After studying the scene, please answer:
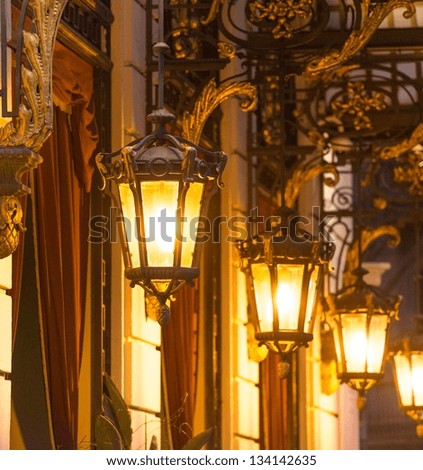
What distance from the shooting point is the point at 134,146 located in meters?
6.98

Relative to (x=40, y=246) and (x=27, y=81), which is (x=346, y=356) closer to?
(x=40, y=246)

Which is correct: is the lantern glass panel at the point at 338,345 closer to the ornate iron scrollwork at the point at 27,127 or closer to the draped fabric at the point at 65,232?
the draped fabric at the point at 65,232

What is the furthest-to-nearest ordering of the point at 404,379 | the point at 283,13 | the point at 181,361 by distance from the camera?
the point at 404,379 → the point at 181,361 → the point at 283,13

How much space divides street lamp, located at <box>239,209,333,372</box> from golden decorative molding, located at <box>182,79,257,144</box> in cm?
86

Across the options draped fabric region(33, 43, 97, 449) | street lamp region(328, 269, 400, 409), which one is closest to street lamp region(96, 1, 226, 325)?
draped fabric region(33, 43, 97, 449)

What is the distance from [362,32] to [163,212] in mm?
3174

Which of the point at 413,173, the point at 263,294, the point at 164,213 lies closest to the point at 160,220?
the point at 164,213

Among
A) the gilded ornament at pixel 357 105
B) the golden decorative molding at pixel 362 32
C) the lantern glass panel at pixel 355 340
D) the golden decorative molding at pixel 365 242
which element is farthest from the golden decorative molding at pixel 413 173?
the golden decorative molding at pixel 362 32

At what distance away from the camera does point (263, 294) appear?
31.3ft

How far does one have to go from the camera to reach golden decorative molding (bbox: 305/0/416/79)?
9.45 meters

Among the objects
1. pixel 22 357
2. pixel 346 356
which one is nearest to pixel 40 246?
pixel 22 357

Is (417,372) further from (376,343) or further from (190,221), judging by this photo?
(190,221)

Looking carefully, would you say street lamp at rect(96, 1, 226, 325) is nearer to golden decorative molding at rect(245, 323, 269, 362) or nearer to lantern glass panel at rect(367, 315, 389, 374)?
lantern glass panel at rect(367, 315, 389, 374)

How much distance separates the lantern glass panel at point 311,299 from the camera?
934 cm
